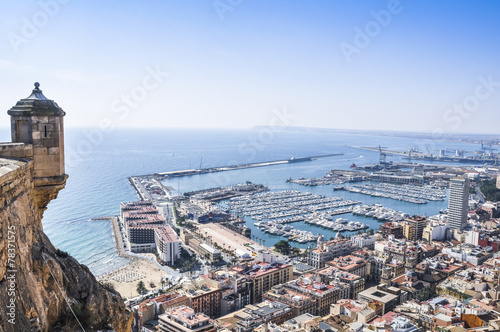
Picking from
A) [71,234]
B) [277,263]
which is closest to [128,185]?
[71,234]

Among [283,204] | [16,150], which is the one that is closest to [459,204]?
[283,204]

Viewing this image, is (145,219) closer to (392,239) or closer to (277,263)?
(277,263)

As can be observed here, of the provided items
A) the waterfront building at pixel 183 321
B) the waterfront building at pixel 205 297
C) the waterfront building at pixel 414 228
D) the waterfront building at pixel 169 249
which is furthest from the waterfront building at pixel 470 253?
the waterfront building at pixel 183 321

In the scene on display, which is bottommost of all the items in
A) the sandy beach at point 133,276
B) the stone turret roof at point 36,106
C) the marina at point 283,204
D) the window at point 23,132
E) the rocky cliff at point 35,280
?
the sandy beach at point 133,276

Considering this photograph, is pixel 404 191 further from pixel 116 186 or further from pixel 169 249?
pixel 169 249

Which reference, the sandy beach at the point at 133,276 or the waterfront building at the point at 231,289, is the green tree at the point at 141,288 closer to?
the sandy beach at the point at 133,276

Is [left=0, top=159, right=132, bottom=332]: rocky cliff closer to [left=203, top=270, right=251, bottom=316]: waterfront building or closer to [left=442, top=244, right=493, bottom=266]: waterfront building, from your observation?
[left=203, top=270, right=251, bottom=316]: waterfront building
